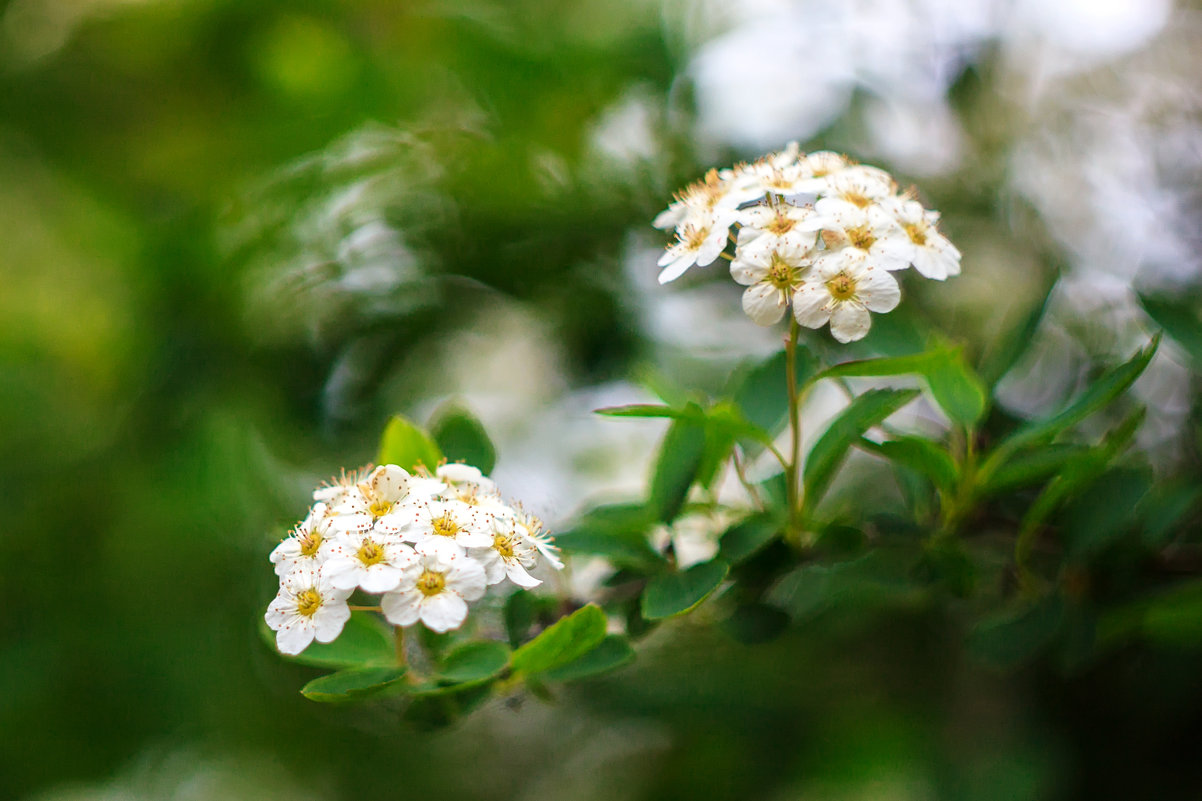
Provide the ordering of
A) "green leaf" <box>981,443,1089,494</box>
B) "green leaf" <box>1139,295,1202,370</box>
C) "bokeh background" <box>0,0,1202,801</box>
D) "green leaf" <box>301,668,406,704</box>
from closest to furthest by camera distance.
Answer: "green leaf" <box>301,668,406,704</box>
"green leaf" <box>981,443,1089,494</box>
"green leaf" <box>1139,295,1202,370</box>
"bokeh background" <box>0,0,1202,801</box>

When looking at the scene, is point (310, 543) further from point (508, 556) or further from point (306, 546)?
point (508, 556)

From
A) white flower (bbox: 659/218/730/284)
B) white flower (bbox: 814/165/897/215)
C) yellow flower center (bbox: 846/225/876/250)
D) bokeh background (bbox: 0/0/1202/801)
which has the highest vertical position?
white flower (bbox: 814/165/897/215)

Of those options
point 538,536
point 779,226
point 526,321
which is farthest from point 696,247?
point 526,321

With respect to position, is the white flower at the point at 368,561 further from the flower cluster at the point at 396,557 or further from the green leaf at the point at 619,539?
the green leaf at the point at 619,539

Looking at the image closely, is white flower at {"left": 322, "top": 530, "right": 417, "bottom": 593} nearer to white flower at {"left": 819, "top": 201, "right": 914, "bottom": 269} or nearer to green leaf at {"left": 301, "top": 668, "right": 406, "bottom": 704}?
green leaf at {"left": 301, "top": 668, "right": 406, "bottom": 704}

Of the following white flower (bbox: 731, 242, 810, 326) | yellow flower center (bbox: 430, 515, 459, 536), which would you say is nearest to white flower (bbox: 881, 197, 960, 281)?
white flower (bbox: 731, 242, 810, 326)

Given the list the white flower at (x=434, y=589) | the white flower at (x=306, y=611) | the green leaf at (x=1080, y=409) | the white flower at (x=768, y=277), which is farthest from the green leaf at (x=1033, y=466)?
the white flower at (x=306, y=611)

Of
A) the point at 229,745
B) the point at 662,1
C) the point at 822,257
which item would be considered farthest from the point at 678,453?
the point at 229,745
